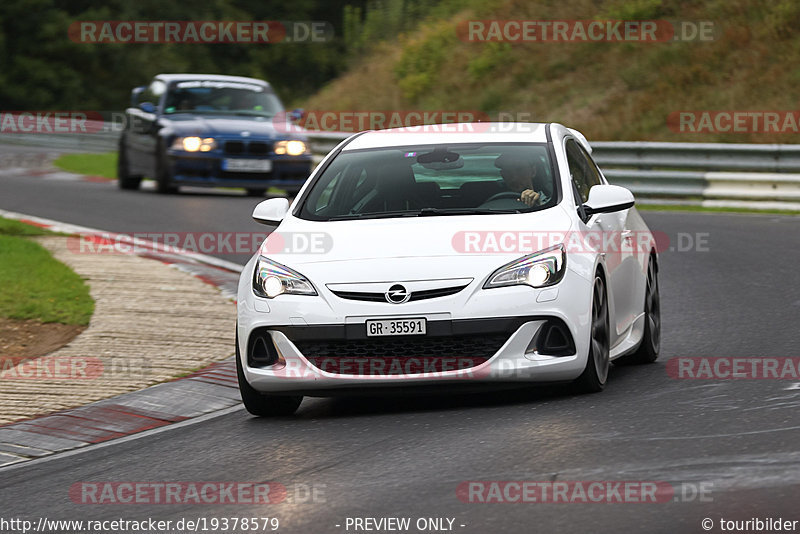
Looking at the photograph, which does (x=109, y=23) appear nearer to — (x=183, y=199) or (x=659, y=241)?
(x=183, y=199)

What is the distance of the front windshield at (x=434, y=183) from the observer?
329 inches

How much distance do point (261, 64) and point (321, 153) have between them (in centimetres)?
3480

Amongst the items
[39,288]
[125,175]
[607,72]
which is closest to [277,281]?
Result: [39,288]

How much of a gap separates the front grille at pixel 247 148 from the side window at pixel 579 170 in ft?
39.9

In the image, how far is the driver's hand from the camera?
830cm

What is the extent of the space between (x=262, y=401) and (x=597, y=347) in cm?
182

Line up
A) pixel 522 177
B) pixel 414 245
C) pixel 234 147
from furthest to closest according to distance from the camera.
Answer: pixel 234 147, pixel 522 177, pixel 414 245

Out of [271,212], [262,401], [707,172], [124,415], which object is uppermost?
[271,212]

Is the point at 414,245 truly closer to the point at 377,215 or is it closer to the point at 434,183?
the point at 377,215

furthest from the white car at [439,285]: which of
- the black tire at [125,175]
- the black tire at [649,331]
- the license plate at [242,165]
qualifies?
the black tire at [125,175]

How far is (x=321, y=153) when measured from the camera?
25.3 metres

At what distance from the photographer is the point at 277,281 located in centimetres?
776

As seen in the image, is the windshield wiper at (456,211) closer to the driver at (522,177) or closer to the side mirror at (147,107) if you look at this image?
the driver at (522,177)

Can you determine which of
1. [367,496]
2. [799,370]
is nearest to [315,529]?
[367,496]
